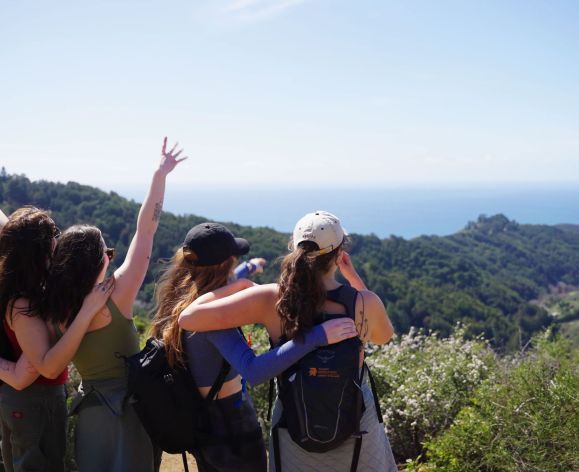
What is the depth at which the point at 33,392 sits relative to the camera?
8.04 ft

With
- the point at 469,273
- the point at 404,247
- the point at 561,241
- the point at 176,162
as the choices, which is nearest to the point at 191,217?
the point at 404,247

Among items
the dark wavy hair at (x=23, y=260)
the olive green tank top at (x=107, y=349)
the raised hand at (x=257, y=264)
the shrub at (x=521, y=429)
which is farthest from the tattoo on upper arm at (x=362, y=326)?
the shrub at (x=521, y=429)

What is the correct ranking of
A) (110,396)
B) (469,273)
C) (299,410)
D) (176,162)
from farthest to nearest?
1. (469,273)
2. (176,162)
3. (110,396)
4. (299,410)

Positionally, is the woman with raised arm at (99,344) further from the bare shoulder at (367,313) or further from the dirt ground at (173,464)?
the dirt ground at (173,464)

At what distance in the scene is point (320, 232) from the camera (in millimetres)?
2096

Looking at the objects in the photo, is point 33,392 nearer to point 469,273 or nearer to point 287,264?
point 287,264

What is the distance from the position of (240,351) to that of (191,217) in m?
59.7

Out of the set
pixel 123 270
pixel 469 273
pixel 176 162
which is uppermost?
pixel 176 162

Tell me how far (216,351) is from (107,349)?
1.56 ft

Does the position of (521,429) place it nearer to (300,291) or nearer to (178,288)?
(300,291)

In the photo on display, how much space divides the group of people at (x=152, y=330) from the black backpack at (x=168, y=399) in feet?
0.10

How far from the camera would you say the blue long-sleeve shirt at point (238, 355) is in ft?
6.47

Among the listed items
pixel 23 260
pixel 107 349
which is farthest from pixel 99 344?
pixel 23 260

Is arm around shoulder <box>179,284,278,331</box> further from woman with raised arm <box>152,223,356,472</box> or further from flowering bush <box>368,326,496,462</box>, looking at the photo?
flowering bush <box>368,326,496,462</box>
